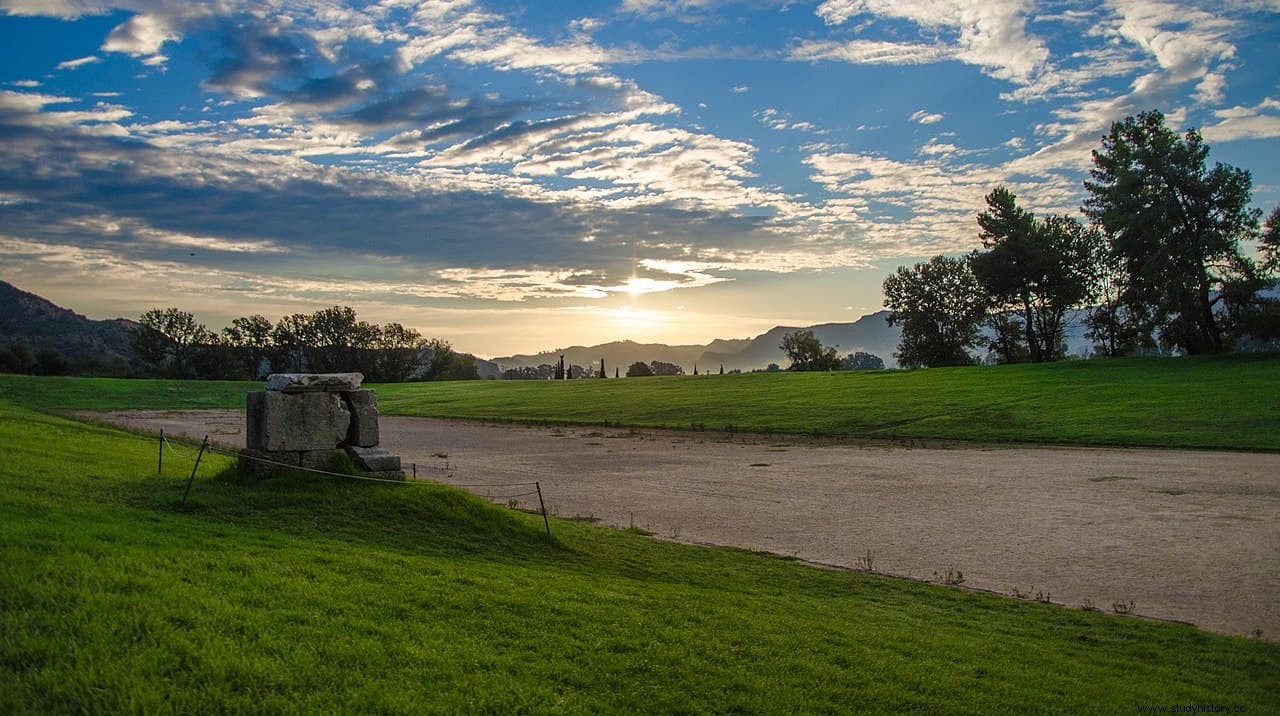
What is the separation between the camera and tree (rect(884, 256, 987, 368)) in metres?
78.4

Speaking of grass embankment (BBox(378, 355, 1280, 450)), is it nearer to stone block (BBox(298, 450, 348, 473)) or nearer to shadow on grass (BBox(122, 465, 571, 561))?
shadow on grass (BBox(122, 465, 571, 561))

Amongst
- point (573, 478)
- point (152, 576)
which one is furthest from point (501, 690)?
point (573, 478)

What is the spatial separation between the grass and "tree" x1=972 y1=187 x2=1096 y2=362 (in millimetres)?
19140

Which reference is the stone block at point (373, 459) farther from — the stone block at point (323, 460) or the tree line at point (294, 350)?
the tree line at point (294, 350)

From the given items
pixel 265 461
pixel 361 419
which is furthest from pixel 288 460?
pixel 361 419

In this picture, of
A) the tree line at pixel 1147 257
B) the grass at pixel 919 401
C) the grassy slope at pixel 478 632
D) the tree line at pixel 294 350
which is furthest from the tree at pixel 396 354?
the grassy slope at pixel 478 632

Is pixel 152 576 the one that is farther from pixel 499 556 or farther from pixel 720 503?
pixel 720 503

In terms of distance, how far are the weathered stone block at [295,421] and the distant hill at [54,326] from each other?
125494 millimetres

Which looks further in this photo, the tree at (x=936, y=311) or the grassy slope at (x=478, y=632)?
the tree at (x=936, y=311)

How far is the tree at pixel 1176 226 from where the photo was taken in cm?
5097

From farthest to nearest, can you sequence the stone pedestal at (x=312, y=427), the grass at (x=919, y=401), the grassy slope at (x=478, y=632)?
the grass at (x=919, y=401) < the stone pedestal at (x=312, y=427) < the grassy slope at (x=478, y=632)

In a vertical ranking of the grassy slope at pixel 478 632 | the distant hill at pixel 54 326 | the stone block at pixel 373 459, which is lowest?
the grassy slope at pixel 478 632

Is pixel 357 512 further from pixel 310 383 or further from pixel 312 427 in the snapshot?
pixel 310 383

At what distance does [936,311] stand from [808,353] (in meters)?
17.1
